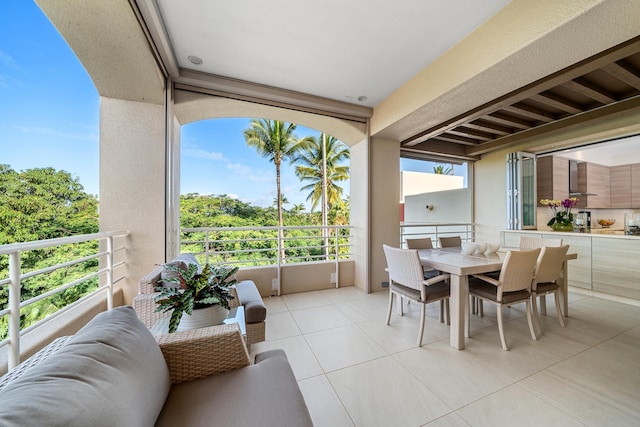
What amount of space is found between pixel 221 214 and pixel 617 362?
31.5 ft

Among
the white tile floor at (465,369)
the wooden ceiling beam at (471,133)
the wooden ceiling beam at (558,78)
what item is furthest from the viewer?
the wooden ceiling beam at (471,133)

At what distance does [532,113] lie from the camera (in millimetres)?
3178

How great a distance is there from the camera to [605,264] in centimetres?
304

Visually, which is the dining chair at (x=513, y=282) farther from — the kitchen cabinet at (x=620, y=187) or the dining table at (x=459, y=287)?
the kitchen cabinet at (x=620, y=187)

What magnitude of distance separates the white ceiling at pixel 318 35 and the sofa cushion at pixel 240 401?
7.81 ft

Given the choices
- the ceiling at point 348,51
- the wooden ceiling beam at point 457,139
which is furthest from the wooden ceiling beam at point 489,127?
the wooden ceiling beam at point 457,139

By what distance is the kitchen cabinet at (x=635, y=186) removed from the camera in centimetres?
395

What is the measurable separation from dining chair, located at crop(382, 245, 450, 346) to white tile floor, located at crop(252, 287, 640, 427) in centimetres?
38

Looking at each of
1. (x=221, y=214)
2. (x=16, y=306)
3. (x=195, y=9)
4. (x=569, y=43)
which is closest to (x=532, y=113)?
(x=569, y=43)

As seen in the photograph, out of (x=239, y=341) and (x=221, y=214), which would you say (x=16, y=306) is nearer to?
(x=239, y=341)

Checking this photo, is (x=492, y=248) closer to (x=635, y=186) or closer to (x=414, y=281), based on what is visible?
(x=414, y=281)

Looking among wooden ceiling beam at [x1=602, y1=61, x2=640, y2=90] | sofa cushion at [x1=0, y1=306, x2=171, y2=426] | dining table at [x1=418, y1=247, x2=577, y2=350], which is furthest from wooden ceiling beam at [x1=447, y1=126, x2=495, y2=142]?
sofa cushion at [x1=0, y1=306, x2=171, y2=426]

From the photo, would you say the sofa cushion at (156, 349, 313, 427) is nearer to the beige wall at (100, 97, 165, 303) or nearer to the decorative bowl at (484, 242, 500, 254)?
the beige wall at (100, 97, 165, 303)

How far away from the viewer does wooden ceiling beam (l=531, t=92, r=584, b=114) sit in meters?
2.75
